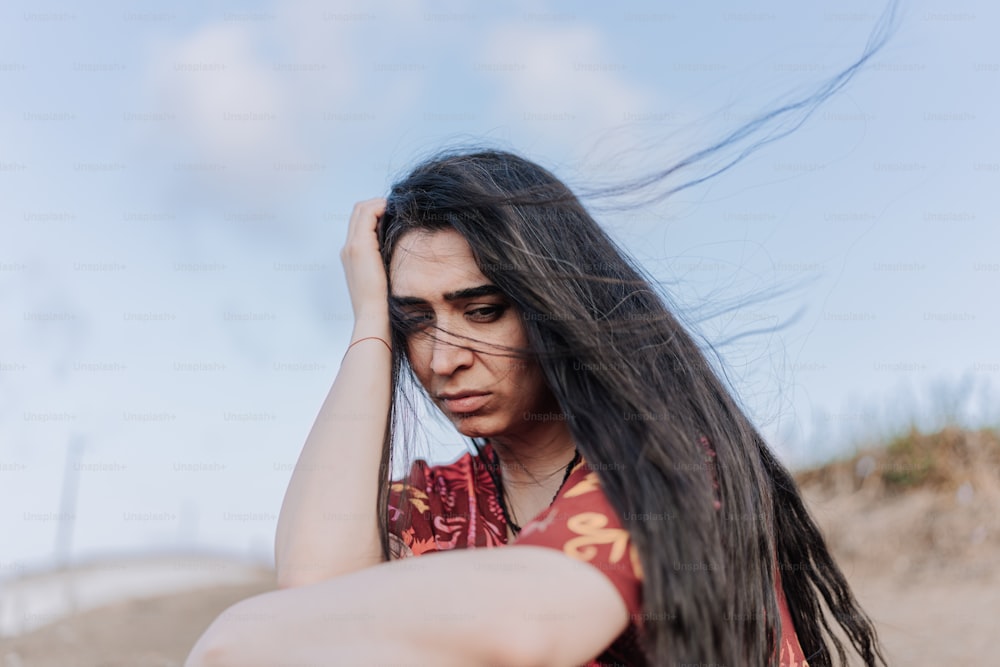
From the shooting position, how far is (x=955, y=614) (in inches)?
205

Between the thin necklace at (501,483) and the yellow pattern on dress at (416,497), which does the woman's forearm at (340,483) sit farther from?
the thin necklace at (501,483)

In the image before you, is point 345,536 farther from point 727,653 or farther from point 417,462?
point 727,653

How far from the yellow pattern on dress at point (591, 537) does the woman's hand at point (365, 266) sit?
3.57 feet

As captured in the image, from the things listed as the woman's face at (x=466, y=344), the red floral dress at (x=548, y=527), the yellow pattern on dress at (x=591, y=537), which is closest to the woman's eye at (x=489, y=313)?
the woman's face at (x=466, y=344)

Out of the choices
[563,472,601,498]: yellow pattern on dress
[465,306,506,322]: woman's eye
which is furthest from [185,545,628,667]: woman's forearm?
[465,306,506,322]: woman's eye

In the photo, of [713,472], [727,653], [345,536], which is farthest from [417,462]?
[727,653]

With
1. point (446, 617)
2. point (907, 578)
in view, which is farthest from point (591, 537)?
point (907, 578)

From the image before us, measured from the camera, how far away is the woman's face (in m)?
2.44

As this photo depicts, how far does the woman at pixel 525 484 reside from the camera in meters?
1.68

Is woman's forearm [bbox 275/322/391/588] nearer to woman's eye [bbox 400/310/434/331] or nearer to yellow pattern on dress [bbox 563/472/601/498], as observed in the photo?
woman's eye [bbox 400/310/434/331]

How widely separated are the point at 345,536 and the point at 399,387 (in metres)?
0.61

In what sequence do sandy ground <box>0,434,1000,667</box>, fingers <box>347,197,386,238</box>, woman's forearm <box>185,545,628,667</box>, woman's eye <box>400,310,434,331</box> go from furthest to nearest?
sandy ground <box>0,434,1000,667</box> → fingers <box>347,197,386,238</box> → woman's eye <box>400,310,434,331</box> → woman's forearm <box>185,545,628,667</box>

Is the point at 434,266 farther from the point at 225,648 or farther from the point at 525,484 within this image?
the point at 225,648

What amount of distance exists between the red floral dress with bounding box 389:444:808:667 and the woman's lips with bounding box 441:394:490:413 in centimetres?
32
